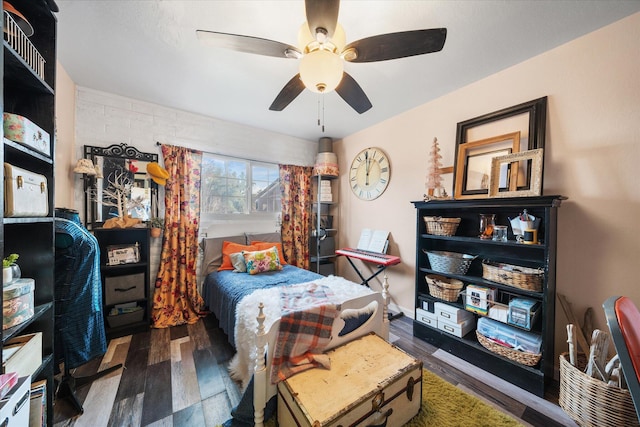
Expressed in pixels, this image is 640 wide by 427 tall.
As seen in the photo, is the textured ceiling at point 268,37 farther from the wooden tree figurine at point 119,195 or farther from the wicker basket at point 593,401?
the wicker basket at point 593,401

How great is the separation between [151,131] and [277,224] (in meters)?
1.89

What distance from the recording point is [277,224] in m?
3.47

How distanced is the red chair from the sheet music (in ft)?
6.56

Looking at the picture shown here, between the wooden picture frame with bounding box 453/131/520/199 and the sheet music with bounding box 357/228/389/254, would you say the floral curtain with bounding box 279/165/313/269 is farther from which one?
the wooden picture frame with bounding box 453/131/520/199

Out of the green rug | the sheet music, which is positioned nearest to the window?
the sheet music

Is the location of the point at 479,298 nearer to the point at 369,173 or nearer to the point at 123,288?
the point at 369,173

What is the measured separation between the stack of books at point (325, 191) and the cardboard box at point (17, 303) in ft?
9.74

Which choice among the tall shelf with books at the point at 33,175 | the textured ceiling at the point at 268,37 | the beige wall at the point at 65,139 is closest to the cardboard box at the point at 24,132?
the tall shelf with books at the point at 33,175

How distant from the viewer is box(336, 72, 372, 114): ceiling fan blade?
4.85 feet

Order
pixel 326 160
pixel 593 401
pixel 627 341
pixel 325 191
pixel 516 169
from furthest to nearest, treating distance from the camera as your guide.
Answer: pixel 325 191, pixel 326 160, pixel 516 169, pixel 593 401, pixel 627 341

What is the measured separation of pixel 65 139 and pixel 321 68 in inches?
96.0

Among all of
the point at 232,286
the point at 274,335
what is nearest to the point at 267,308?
the point at 274,335

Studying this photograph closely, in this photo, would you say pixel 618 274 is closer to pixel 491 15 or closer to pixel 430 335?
pixel 430 335

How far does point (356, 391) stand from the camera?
3.65 ft
